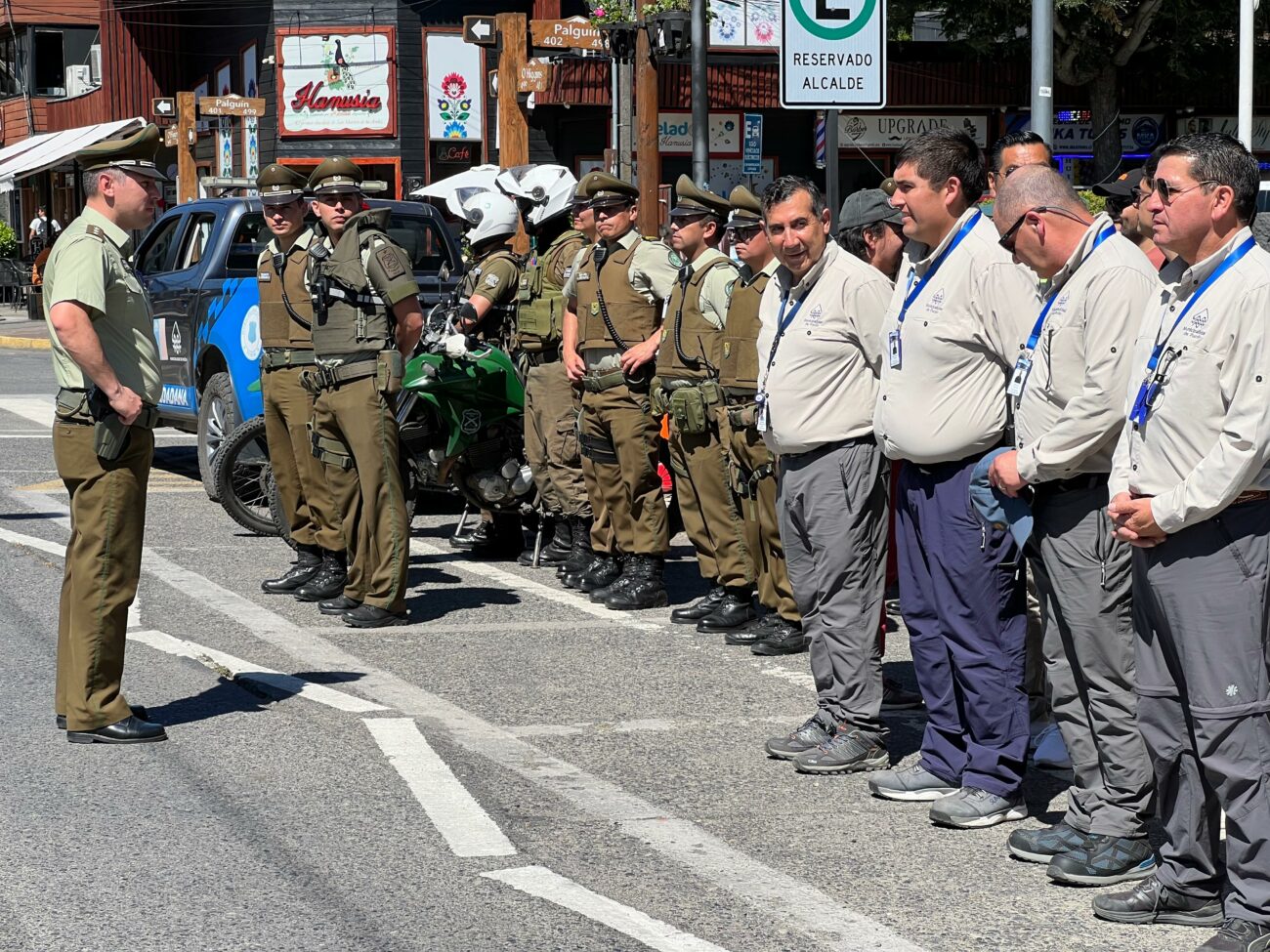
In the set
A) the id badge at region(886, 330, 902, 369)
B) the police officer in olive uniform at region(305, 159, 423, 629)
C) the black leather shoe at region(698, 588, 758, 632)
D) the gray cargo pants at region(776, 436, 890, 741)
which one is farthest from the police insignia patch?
the id badge at region(886, 330, 902, 369)

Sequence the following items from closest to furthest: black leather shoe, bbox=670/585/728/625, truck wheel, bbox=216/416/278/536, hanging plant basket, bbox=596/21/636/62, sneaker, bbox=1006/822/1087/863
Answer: sneaker, bbox=1006/822/1087/863 → black leather shoe, bbox=670/585/728/625 → truck wheel, bbox=216/416/278/536 → hanging plant basket, bbox=596/21/636/62

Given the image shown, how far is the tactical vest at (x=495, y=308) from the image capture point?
34.4 feet

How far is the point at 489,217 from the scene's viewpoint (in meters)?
10.5

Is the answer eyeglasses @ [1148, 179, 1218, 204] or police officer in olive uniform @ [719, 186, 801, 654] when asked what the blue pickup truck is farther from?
eyeglasses @ [1148, 179, 1218, 204]

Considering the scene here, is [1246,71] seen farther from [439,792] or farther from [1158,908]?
[1158,908]

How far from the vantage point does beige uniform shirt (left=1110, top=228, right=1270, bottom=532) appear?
169 inches

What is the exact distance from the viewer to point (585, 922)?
473 cm

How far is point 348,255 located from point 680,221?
5.22 ft

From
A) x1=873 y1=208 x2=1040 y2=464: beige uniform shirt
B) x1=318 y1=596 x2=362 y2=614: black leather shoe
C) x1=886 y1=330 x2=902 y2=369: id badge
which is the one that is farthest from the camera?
x1=318 y1=596 x2=362 y2=614: black leather shoe

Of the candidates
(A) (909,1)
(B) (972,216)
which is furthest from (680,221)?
(A) (909,1)

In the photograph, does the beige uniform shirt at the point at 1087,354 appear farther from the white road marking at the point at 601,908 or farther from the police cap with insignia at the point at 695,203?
the police cap with insignia at the point at 695,203

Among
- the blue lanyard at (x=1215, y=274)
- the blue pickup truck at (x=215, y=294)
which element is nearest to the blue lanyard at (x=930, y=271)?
the blue lanyard at (x=1215, y=274)

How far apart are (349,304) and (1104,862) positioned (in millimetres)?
4942

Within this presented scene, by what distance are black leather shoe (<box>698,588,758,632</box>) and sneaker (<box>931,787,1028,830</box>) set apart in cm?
304
